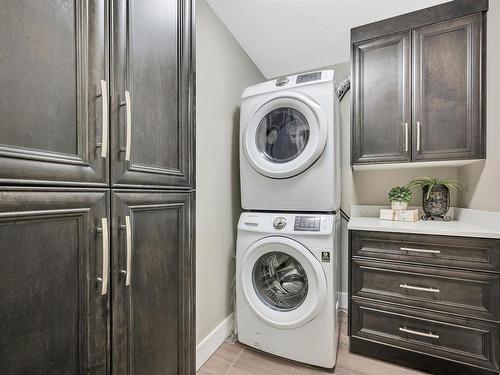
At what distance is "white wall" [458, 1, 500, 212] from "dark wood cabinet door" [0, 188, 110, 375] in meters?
2.00

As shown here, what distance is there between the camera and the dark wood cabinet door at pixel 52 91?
18.4 inches

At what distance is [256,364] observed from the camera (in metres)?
1.54

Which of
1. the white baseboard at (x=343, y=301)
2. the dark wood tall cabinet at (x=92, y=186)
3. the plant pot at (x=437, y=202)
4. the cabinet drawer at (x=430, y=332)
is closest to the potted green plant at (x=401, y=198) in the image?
the plant pot at (x=437, y=202)

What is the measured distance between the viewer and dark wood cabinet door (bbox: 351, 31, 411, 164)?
1.72m

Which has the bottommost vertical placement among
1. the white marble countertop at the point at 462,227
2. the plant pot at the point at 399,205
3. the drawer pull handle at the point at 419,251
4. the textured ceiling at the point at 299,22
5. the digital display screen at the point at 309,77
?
the drawer pull handle at the point at 419,251

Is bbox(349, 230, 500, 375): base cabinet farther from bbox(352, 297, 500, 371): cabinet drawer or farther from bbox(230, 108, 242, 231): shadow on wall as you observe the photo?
bbox(230, 108, 242, 231): shadow on wall

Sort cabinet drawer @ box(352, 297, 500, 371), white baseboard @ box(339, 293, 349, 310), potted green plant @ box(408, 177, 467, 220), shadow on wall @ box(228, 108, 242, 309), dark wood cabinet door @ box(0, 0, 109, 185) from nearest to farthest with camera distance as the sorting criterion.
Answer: dark wood cabinet door @ box(0, 0, 109, 185), cabinet drawer @ box(352, 297, 500, 371), potted green plant @ box(408, 177, 467, 220), shadow on wall @ box(228, 108, 242, 309), white baseboard @ box(339, 293, 349, 310)

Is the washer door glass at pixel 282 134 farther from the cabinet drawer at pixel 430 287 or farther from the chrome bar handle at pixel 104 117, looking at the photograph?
the chrome bar handle at pixel 104 117

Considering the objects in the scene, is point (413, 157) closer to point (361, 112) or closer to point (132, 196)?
point (361, 112)

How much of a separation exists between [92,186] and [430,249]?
1.70 meters

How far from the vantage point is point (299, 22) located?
1720mm

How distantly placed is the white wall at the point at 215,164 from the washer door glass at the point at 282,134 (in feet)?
1.00

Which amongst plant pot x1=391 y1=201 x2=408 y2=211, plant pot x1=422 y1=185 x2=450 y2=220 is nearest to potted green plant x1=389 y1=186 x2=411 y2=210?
plant pot x1=391 y1=201 x2=408 y2=211

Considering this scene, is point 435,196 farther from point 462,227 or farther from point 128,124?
point 128,124
